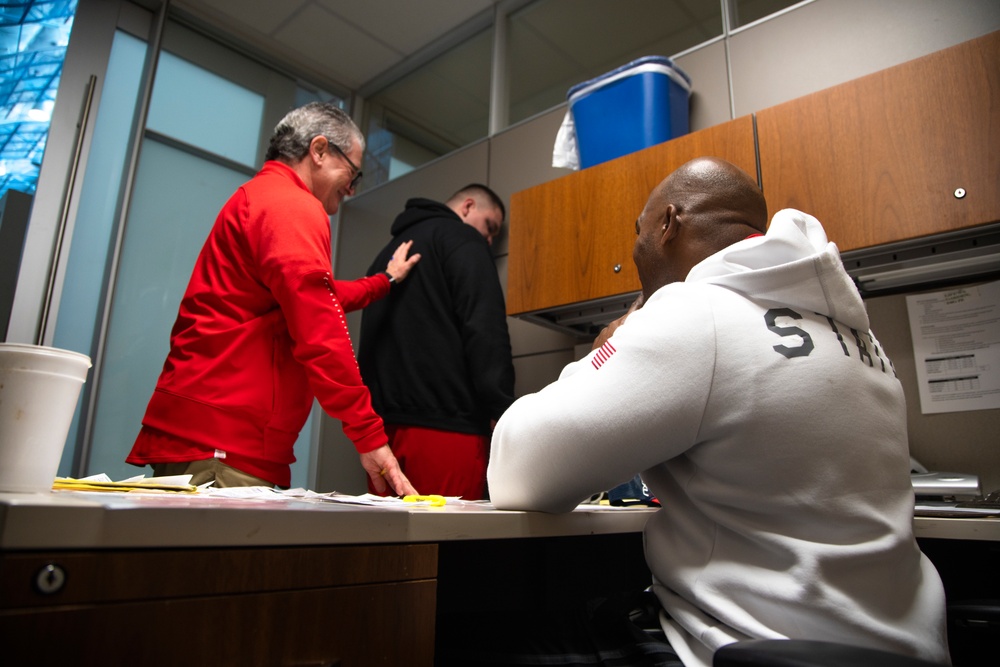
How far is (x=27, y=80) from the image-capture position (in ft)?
8.36

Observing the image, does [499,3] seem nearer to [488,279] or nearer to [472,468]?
[488,279]

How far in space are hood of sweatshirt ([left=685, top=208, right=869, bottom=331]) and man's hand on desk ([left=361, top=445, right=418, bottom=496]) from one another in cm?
74

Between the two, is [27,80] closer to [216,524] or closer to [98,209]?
[98,209]

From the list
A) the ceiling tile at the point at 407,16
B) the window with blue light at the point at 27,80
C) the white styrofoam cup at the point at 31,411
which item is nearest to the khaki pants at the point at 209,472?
the white styrofoam cup at the point at 31,411

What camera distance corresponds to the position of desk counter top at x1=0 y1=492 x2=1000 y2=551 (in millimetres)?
410


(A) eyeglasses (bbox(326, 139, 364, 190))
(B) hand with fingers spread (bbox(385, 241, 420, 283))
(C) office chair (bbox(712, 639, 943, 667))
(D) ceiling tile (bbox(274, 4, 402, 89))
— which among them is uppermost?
(D) ceiling tile (bbox(274, 4, 402, 89))

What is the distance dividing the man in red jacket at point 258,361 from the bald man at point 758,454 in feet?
1.99

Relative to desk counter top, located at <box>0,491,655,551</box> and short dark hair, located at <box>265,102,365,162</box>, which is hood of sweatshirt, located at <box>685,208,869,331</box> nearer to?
desk counter top, located at <box>0,491,655,551</box>

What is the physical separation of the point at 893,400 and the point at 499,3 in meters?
2.83

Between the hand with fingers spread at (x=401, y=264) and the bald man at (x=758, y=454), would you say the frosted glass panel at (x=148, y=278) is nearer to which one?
the hand with fingers spread at (x=401, y=264)

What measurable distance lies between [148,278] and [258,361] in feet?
5.91

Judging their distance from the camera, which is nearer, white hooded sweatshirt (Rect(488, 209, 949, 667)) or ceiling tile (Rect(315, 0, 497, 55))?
white hooded sweatshirt (Rect(488, 209, 949, 667))

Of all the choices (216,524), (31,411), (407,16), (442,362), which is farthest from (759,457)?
(407,16)

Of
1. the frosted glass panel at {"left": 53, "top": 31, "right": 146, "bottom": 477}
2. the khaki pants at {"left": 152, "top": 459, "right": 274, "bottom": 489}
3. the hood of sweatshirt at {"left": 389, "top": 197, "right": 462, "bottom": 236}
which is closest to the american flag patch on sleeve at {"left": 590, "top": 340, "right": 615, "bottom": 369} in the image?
the khaki pants at {"left": 152, "top": 459, "right": 274, "bottom": 489}
